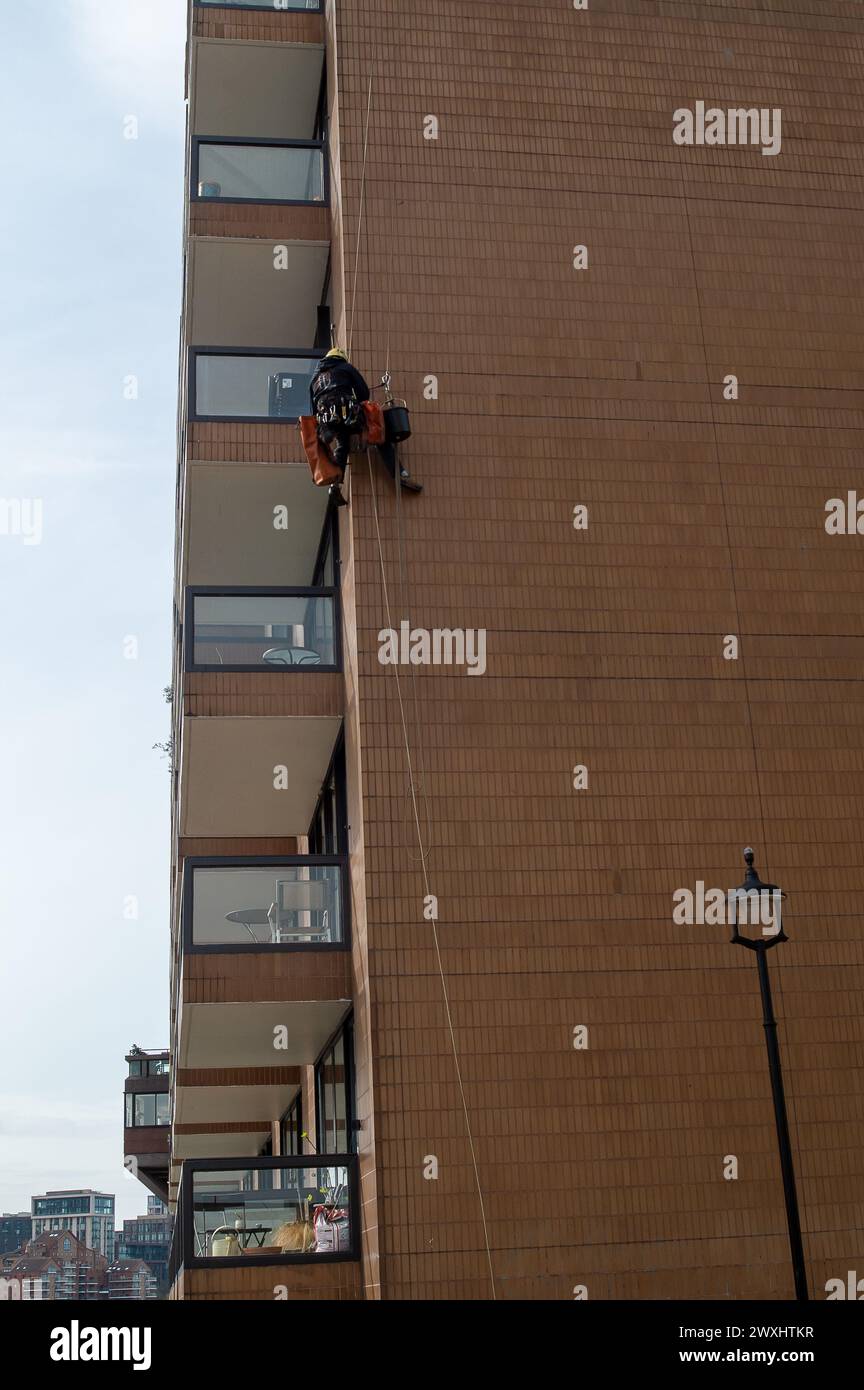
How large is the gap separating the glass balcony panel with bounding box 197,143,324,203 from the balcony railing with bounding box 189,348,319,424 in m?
2.56

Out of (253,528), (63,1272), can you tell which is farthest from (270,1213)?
(63,1272)

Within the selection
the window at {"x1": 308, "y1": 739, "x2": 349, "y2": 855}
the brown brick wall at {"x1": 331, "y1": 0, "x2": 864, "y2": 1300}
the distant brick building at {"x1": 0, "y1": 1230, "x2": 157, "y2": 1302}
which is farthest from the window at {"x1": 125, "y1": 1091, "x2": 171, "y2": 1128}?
the brown brick wall at {"x1": 331, "y1": 0, "x2": 864, "y2": 1300}

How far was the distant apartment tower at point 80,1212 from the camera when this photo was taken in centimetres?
17238

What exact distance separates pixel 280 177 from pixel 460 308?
4000 mm

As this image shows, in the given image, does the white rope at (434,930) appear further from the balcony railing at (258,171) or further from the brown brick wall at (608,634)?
the balcony railing at (258,171)

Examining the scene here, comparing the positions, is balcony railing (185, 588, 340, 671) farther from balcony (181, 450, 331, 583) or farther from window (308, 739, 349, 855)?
window (308, 739, 349, 855)

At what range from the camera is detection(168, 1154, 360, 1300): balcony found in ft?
47.7

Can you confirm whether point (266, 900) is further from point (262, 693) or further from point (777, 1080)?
point (777, 1080)

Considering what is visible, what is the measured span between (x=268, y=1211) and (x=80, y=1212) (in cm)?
17992

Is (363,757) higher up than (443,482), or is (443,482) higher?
(443,482)
